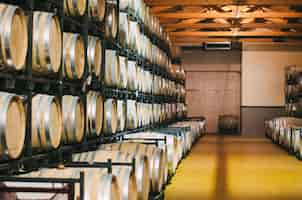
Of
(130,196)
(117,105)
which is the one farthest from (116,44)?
(130,196)

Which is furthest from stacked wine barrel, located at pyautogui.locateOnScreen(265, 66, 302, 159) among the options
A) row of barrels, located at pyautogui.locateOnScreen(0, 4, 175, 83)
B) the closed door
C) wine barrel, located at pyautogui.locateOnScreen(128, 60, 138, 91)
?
row of barrels, located at pyautogui.locateOnScreen(0, 4, 175, 83)

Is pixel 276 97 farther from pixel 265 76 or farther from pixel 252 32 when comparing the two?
pixel 252 32

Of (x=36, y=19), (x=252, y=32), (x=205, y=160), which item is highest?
(x=252, y=32)

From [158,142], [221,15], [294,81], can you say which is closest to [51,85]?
[158,142]

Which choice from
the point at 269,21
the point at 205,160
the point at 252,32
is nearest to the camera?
the point at 205,160

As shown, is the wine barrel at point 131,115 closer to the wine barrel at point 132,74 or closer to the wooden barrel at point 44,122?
the wine barrel at point 132,74

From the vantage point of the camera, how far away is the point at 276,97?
23.6 m

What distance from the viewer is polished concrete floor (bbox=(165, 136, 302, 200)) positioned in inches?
317

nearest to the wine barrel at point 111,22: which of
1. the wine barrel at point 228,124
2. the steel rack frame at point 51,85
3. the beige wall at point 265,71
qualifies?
the steel rack frame at point 51,85

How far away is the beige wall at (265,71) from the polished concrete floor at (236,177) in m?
8.54

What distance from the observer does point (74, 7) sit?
20.6 feet

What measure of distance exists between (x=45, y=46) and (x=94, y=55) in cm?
197

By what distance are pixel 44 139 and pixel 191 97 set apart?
2028 cm

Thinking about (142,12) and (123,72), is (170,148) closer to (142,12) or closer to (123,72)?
(123,72)
